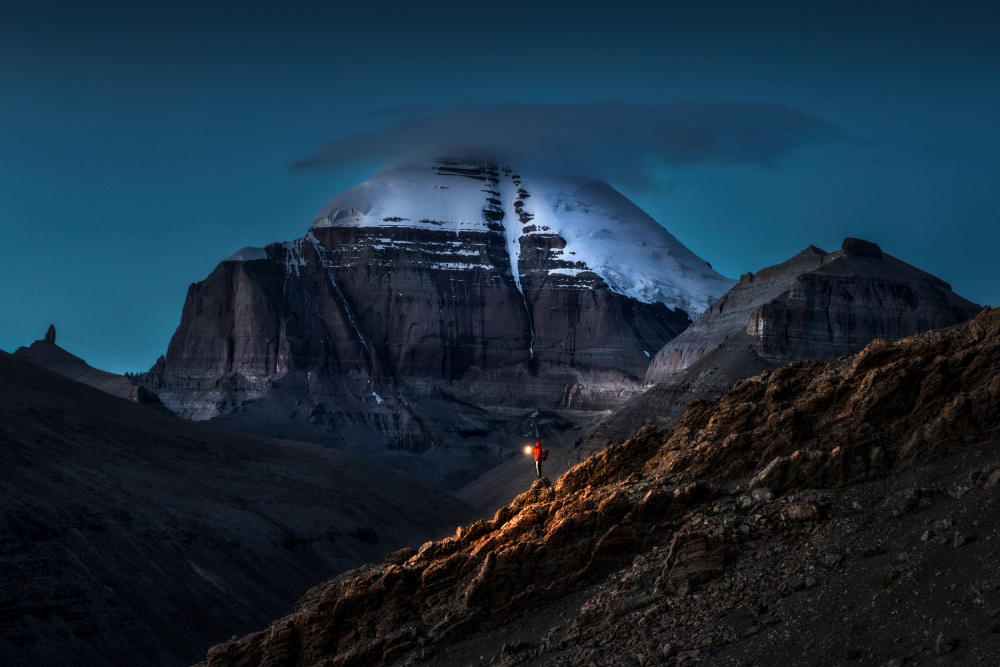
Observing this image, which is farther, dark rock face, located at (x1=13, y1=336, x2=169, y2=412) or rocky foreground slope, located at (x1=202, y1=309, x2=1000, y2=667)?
dark rock face, located at (x1=13, y1=336, x2=169, y2=412)

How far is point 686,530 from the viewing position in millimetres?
25094

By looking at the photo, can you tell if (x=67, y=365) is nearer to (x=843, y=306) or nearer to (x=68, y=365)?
(x=68, y=365)

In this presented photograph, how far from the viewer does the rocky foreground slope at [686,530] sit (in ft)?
76.5

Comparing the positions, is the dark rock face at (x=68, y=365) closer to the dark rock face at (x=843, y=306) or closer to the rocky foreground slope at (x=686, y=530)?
the dark rock face at (x=843, y=306)

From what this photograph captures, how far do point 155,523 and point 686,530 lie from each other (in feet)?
170

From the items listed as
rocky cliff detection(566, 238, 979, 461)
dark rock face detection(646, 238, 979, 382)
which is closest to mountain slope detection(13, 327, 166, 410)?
rocky cliff detection(566, 238, 979, 461)

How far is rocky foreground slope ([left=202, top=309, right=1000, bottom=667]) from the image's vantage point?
23.3m

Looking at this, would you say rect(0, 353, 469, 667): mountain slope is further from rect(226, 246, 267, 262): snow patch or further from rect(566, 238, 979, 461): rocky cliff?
rect(226, 246, 267, 262): snow patch

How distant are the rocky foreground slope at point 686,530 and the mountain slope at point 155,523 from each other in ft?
86.8

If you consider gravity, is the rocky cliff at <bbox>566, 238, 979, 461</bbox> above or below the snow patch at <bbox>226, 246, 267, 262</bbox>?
below

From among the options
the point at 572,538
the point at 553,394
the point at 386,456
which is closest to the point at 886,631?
the point at 572,538

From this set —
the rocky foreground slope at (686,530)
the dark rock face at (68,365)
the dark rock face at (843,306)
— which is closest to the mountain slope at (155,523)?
the rocky foreground slope at (686,530)

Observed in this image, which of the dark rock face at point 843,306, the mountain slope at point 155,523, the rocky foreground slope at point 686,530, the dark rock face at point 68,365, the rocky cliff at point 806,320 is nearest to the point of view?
the rocky foreground slope at point 686,530

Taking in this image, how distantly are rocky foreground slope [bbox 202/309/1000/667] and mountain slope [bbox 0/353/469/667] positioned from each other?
26.4m
